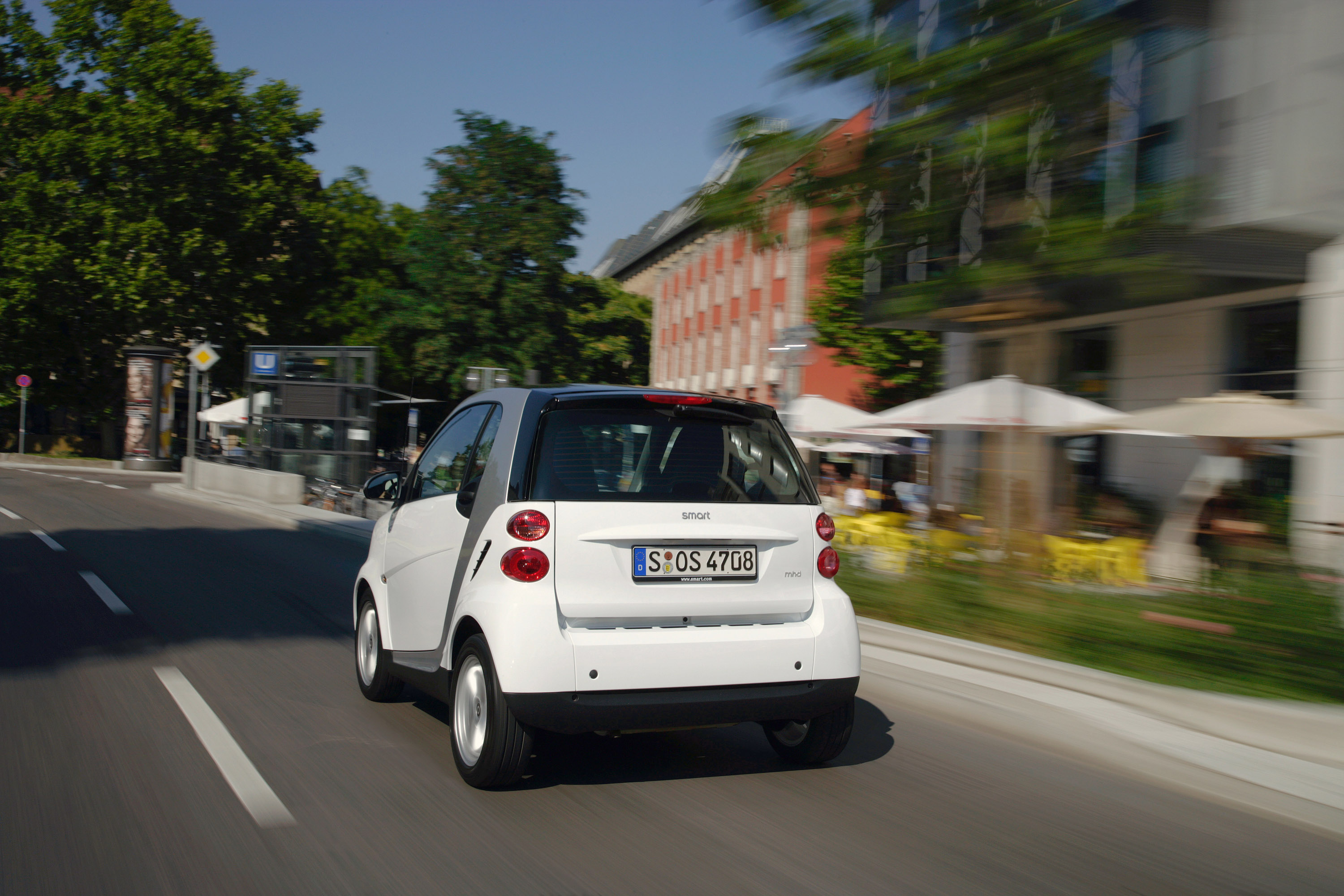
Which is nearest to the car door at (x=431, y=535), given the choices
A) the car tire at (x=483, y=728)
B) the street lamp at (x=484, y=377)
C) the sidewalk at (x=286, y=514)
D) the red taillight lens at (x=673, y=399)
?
the car tire at (x=483, y=728)

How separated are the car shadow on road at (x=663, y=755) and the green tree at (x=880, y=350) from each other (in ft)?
84.5

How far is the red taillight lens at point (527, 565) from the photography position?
4594 mm

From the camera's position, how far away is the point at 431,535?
5594mm

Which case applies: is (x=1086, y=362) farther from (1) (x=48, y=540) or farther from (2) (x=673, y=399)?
(2) (x=673, y=399)

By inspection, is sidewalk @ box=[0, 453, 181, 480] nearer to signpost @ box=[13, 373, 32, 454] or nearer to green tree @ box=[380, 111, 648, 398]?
signpost @ box=[13, 373, 32, 454]

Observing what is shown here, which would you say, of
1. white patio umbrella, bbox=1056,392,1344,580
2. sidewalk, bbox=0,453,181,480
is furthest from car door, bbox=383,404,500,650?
sidewalk, bbox=0,453,181,480

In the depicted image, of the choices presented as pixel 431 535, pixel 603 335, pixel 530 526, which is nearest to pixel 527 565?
pixel 530 526

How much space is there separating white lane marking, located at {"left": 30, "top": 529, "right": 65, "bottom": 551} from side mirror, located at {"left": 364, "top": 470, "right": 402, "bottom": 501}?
9.81 m

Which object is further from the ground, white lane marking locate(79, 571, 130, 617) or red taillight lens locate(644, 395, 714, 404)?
red taillight lens locate(644, 395, 714, 404)

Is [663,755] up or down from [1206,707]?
down

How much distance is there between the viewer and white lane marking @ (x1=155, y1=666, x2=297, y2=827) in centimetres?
444

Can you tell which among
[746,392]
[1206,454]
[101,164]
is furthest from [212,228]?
[1206,454]

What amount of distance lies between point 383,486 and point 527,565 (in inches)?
77.0

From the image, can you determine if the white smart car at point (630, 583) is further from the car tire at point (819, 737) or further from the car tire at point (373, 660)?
the car tire at point (373, 660)
